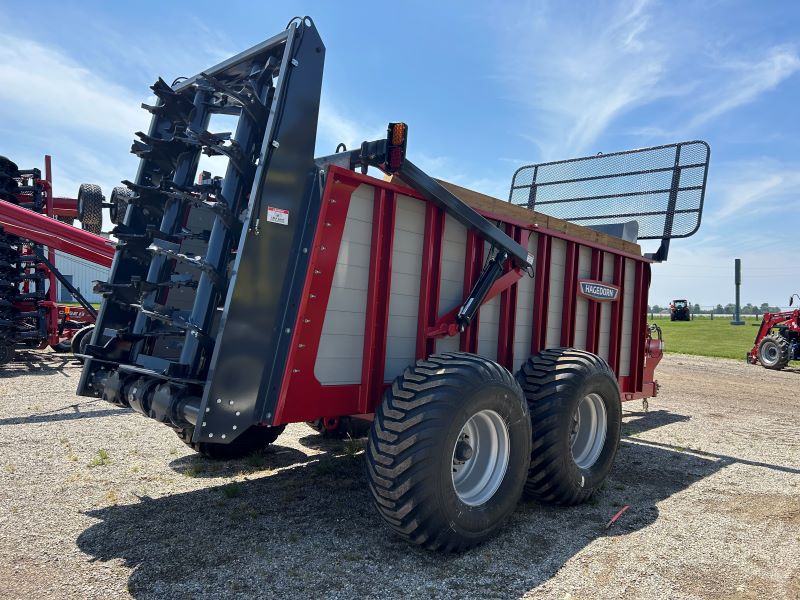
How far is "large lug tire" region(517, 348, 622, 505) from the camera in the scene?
4254 mm

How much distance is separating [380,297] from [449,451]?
1.08m

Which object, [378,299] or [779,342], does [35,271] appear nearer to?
[378,299]

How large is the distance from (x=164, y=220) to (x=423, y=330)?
2055 mm

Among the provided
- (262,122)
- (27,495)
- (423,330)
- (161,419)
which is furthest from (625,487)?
(27,495)

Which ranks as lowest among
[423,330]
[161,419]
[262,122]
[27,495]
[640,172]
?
[27,495]

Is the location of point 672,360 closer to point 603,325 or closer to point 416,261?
point 603,325

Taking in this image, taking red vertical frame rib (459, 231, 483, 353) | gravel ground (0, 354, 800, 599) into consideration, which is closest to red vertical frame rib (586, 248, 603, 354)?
gravel ground (0, 354, 800, 599)

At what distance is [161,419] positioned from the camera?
3547 millimetres

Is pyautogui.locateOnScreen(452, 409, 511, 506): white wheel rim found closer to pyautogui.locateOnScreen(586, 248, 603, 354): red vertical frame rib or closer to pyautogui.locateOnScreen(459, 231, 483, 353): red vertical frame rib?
pyautogui.locateOnScreen(459, 231, 483, 353): red vertical frame rib

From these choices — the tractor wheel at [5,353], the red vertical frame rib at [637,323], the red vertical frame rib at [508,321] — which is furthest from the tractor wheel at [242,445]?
the tractor wheel at [5,353]

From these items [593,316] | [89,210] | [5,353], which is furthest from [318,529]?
[5,353]

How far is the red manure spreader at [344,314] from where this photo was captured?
3.29 m

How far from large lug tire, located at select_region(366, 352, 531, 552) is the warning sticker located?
3.76 ft

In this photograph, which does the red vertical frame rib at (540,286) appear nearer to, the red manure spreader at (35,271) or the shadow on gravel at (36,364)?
the red manure spreader at (35,271)
